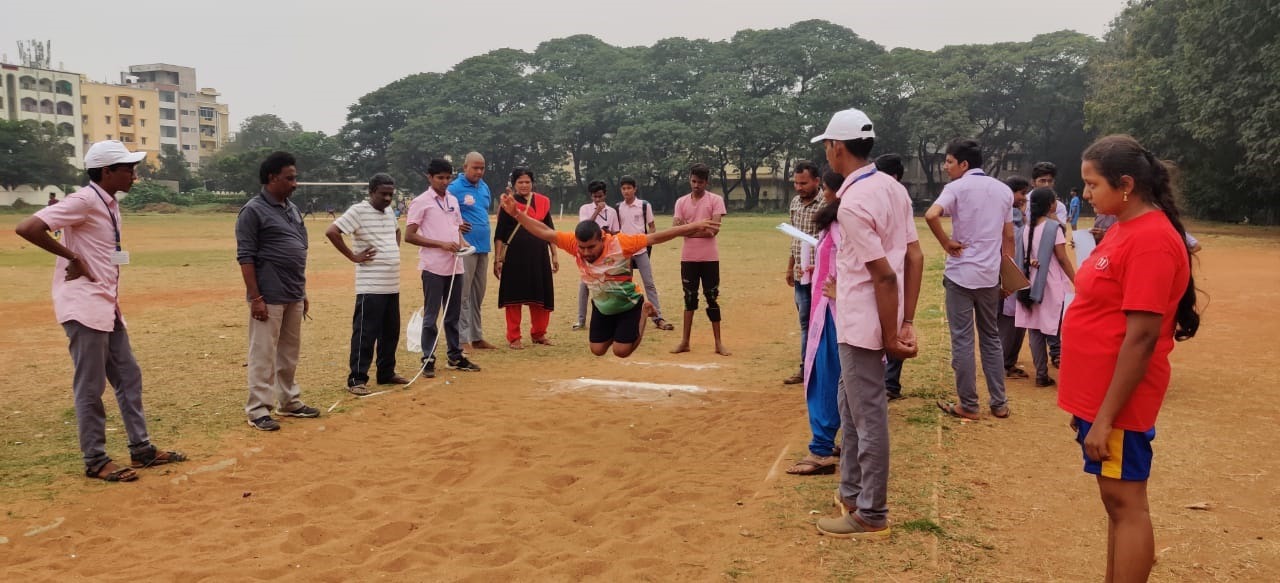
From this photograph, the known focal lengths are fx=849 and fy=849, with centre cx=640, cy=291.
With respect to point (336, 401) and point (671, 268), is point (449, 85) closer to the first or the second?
point (671, 268)

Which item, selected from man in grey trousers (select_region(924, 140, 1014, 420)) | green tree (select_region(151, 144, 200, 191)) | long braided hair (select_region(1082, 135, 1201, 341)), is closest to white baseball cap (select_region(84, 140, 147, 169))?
long braided hair (select_region(1082, 135, 1201, 341))

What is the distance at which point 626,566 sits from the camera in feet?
13.4

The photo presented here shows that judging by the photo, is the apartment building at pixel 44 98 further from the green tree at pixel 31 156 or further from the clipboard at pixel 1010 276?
the clipboard at pixel 1010 276

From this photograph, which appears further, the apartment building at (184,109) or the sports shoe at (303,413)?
the apartment building at (184,109)

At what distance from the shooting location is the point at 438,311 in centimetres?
873

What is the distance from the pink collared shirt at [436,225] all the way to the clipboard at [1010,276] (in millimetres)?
5163

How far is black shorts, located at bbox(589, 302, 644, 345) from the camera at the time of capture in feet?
22.1

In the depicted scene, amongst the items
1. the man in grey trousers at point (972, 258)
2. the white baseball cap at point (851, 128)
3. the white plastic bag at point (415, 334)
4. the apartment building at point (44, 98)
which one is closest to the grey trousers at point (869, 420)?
the white baseball cap at point (851, 128)

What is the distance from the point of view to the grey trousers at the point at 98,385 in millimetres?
5324

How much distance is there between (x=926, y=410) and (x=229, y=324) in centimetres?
964

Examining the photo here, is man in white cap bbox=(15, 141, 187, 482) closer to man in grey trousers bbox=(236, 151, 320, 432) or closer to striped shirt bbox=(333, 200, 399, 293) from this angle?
man in grey trousers bbox=(236, 151, 320, 432)

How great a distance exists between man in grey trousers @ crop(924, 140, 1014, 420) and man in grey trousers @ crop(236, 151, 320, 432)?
4899 mm

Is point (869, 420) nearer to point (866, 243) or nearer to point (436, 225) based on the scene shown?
point (866, 243)

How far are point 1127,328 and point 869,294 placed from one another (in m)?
1.27
